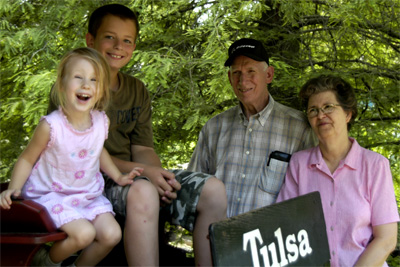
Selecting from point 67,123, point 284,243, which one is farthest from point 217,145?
point 284,243

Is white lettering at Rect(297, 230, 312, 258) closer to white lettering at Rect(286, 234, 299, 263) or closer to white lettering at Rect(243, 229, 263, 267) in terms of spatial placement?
white lettering at Rect(286, 234, 299, 263)

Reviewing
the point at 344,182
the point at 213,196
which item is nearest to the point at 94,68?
the point at 213,196

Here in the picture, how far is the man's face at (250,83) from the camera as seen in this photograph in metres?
2.76

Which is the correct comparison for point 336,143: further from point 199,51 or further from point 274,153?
point 199,51

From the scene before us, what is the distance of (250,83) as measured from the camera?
2773mm

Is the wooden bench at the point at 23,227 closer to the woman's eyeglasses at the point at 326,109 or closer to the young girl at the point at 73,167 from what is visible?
the young girl at the point at 73,167

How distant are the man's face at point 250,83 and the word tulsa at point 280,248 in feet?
4.09

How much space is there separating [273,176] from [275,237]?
108cm

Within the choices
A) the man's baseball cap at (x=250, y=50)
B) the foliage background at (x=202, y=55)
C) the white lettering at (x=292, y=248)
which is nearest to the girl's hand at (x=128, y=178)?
the white lettering at (x=292, y=248)

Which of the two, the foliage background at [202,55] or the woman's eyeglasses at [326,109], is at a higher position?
A: the foliage background at [202,55]

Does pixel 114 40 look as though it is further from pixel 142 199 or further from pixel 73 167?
pixel 142 199

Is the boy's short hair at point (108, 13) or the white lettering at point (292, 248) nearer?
the white lettering at point (292, 248)

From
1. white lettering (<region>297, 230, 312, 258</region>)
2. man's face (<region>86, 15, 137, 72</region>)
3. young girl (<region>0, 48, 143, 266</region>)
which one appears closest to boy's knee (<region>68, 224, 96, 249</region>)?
young girl (<region>0, 48, 143, 266</region>)

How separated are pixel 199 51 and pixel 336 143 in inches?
85.4
